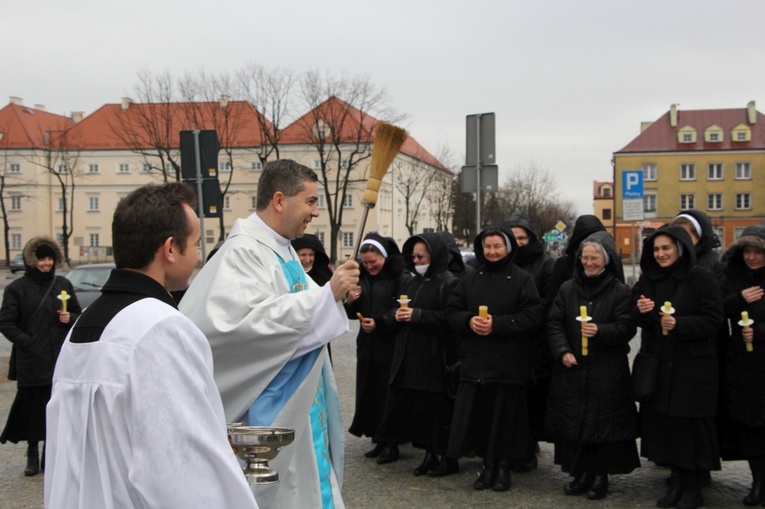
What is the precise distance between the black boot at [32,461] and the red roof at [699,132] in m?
78.7

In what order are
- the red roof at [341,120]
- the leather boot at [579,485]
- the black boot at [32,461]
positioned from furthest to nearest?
1. the red roof at [341,120]
2. the black boot at [32,461]
3. the leather boot at [579,485]

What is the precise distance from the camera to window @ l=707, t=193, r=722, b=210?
262 feet

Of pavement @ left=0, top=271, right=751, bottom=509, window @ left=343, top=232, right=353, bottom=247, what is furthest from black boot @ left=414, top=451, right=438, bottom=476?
window @ left=343, top=232, right=353, bottom=247

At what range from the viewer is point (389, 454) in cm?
771

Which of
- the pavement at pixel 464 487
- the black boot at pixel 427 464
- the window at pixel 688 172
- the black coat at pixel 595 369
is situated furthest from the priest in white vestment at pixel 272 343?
the window at pixel 688 172

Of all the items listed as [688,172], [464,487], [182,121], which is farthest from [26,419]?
[688,172]

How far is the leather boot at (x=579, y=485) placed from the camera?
6570mm

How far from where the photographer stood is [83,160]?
78125 mm

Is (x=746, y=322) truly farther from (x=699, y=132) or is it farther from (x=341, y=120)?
(x=699, y=132)

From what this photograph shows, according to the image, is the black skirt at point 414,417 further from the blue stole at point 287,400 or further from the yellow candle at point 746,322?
the blue stole at point 287,400

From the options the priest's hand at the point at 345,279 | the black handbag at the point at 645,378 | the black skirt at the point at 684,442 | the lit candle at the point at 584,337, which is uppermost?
the priest's hand at the point at 345,279

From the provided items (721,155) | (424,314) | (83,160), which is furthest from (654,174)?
(424,314)

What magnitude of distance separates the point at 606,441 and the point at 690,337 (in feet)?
3.40

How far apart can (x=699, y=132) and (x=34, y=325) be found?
3278 inches
